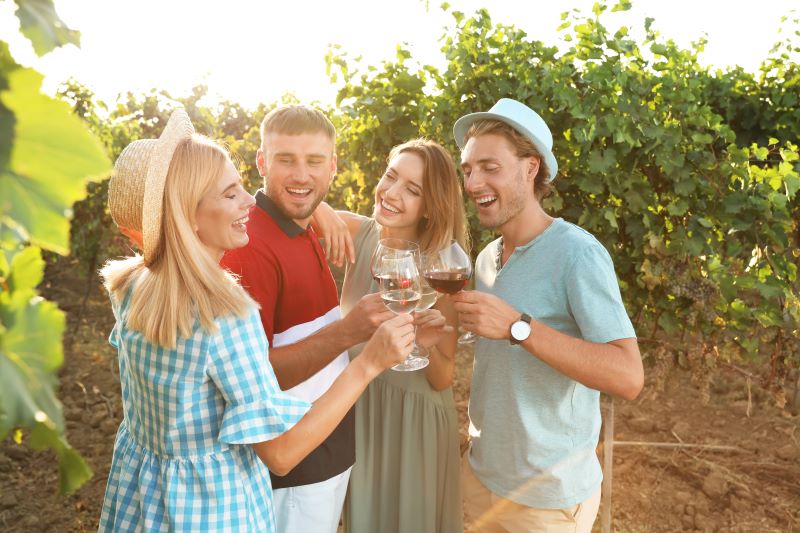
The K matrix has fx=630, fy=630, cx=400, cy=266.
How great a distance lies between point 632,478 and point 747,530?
0.82m

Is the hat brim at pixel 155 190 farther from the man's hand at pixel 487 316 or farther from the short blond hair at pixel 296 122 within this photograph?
the man's hand at pixel 487 316

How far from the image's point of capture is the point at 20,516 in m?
4.36

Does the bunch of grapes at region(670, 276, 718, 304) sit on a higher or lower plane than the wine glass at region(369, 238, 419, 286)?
lower

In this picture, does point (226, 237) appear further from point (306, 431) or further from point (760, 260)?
point (760, 260)

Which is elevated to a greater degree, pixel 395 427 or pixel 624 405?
pixel 395 427

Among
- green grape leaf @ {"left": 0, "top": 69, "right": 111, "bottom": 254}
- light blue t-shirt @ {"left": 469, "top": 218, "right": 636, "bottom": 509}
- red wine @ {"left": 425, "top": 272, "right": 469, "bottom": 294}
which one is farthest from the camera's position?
red wine @ {"left": 425, "top": 272, "right": 469, "bottom": 294}

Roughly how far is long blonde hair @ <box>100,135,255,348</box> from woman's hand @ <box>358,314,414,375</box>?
0.39 m

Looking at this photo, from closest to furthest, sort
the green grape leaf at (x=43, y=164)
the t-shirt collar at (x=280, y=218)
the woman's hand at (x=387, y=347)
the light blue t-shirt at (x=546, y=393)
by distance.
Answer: the green grape leaf at (x=43, y=164) < the woman's hand at (x=387, y=347) < the light blue t-shirt at (x=546, y=393) < the t-shirt collar at (x=280, y=218)

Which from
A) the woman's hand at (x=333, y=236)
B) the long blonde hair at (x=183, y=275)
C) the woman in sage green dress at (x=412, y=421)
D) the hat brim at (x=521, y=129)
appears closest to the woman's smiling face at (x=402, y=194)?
the woman in sage green dress at (x=412, y=421)

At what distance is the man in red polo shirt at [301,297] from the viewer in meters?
2.40

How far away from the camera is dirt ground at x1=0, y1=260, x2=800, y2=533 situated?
169 inches

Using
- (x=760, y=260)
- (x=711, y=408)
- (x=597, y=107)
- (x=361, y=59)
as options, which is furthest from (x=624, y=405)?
(x=361, y=59)

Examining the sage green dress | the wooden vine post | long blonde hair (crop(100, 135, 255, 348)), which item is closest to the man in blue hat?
the sage green dress

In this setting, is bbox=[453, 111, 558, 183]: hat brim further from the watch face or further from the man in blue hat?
the watch face
